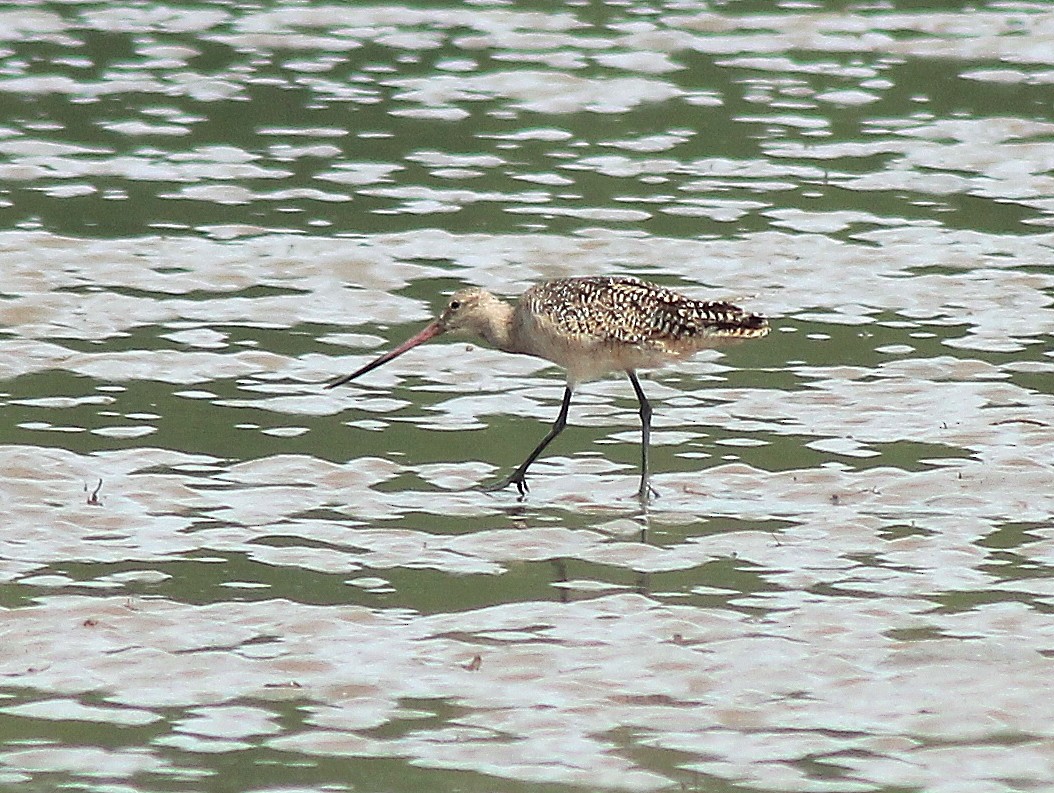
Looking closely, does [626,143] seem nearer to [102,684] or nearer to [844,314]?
[844,314]

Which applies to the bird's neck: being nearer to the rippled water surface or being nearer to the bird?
the bird

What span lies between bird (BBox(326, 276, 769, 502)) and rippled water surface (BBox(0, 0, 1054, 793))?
363 mm

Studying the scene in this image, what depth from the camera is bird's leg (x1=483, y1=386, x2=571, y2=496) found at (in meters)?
8.92

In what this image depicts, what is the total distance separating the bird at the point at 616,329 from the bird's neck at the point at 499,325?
4cm

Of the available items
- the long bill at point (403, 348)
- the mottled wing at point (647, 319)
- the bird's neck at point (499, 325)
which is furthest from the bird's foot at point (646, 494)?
the long bill at point (403, 348)

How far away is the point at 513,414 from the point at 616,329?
3.86ft

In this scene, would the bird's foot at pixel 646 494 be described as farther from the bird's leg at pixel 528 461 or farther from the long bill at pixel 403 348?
the long bill at pixel 403 348

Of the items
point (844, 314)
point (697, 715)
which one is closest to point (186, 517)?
point (697, 715)

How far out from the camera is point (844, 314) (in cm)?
1143

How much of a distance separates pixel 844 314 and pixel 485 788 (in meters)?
5.69

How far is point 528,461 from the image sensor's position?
8.96 metres

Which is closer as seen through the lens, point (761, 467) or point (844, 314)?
point (761, 467)

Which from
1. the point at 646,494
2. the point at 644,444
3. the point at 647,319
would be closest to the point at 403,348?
the point at 647,319

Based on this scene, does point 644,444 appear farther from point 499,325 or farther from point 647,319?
point 499,325
